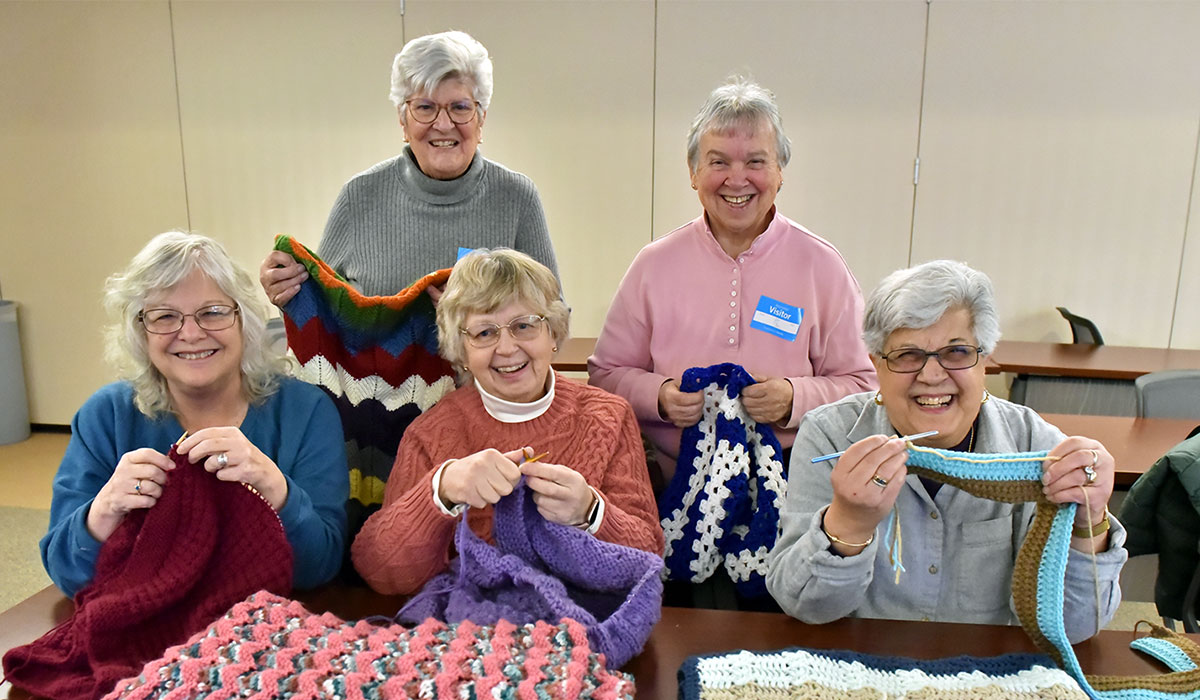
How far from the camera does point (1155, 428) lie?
2684 mm

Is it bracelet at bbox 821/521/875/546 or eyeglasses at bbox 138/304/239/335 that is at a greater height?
eyeglasses at bbox 138/304/239/335

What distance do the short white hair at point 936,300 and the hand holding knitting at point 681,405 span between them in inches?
20.1

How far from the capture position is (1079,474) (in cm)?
117

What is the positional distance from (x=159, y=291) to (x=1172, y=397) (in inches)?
130

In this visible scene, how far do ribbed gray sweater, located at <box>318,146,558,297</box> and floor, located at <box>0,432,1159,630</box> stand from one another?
2022 millimetres

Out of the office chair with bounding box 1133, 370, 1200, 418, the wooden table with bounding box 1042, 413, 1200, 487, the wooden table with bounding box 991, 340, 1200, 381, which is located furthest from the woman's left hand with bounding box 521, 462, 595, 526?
the wooden table with bounding box 991, 340, 1200, 381

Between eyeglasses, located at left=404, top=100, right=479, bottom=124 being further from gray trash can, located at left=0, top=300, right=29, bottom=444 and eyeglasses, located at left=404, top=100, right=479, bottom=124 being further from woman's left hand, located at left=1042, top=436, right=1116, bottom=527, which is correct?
gray trash can, located at left=0, top=300, right=29, bottom=444

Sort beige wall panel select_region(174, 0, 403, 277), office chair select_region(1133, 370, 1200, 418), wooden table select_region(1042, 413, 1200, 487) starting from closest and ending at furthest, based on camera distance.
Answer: wooden table select_region(1042, 413, 1200, 487)
office chair select_region(1133, 370, 1200, 418)
beige wall panel select_region(174, 0, 403, 277)

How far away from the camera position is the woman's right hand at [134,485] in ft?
4.06

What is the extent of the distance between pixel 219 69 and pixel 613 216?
2429 mm

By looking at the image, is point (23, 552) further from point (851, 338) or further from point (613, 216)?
point (851, 338)

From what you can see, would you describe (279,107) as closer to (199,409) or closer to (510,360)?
(199,409)

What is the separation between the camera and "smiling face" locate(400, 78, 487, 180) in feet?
6.36

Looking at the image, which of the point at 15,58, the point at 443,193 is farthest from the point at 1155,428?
the point at 15,58
